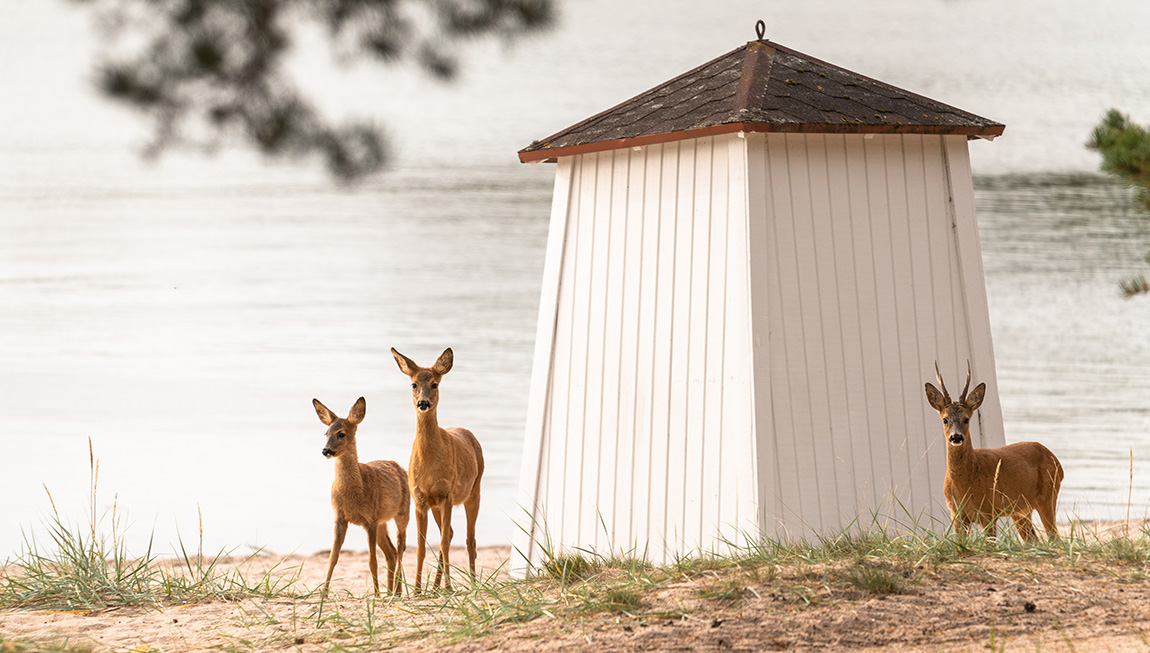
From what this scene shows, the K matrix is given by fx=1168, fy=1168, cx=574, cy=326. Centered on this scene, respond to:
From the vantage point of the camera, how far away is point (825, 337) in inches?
281

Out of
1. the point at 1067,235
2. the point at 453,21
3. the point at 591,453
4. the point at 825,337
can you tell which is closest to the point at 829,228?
the point at 825,337

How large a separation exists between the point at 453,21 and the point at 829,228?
6301 mm

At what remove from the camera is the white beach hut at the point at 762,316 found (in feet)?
23.0

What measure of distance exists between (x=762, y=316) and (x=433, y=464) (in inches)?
84.8

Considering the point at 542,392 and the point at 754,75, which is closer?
the point at 754,75

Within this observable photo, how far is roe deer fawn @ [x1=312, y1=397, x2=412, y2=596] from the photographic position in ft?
22.4

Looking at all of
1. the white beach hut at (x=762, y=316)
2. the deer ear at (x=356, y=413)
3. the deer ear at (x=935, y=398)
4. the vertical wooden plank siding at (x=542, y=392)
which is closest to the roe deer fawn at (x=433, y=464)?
the deer ear at (x=356, y=413)

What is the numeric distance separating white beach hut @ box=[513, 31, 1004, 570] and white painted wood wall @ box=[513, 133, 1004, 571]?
0.04ft

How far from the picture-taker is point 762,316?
699 centimetres

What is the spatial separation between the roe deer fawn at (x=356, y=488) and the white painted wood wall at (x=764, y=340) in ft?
4.11

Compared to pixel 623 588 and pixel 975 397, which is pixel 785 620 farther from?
pixel 975 397

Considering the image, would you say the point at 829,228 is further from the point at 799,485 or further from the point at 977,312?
the point at 799,485

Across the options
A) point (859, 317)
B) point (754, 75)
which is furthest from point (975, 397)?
point (754, 75)

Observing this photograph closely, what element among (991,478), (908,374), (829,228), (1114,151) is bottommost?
(991,478)
